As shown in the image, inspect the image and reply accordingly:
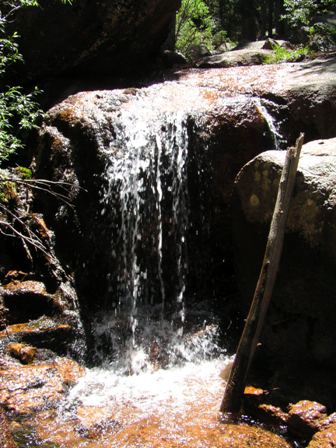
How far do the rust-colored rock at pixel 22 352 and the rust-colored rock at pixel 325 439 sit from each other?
354 centimetres

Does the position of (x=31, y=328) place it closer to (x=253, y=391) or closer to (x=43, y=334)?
(x=43, y=334)

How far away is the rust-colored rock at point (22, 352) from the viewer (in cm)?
598

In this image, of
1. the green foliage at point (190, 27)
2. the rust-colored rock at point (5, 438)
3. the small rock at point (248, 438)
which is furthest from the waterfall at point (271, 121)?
the green foliage at point (190, 27)

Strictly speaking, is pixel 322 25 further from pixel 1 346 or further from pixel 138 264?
pixel 1 346

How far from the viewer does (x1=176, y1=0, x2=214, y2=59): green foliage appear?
17453 millimetres

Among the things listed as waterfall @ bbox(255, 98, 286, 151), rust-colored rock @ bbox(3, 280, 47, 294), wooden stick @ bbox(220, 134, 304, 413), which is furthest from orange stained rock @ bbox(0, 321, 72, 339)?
waterfall @ bbox(255, 98, 286, 151)

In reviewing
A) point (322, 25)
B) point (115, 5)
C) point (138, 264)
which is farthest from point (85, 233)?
point (322, 25)

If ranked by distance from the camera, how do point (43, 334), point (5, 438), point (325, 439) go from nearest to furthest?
point (5, 438), point (325, 439), point (43, 334)

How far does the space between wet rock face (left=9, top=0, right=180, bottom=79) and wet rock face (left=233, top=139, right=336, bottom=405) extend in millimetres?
5917

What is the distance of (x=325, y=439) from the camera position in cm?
411

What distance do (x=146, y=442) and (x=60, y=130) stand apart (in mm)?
5453

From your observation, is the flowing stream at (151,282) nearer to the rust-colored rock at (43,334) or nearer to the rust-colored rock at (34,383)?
the rust-colored rock at (34,383)

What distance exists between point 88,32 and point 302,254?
7.15 metres

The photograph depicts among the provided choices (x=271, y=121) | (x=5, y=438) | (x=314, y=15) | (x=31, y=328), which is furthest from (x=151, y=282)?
(x=314, y=15)
